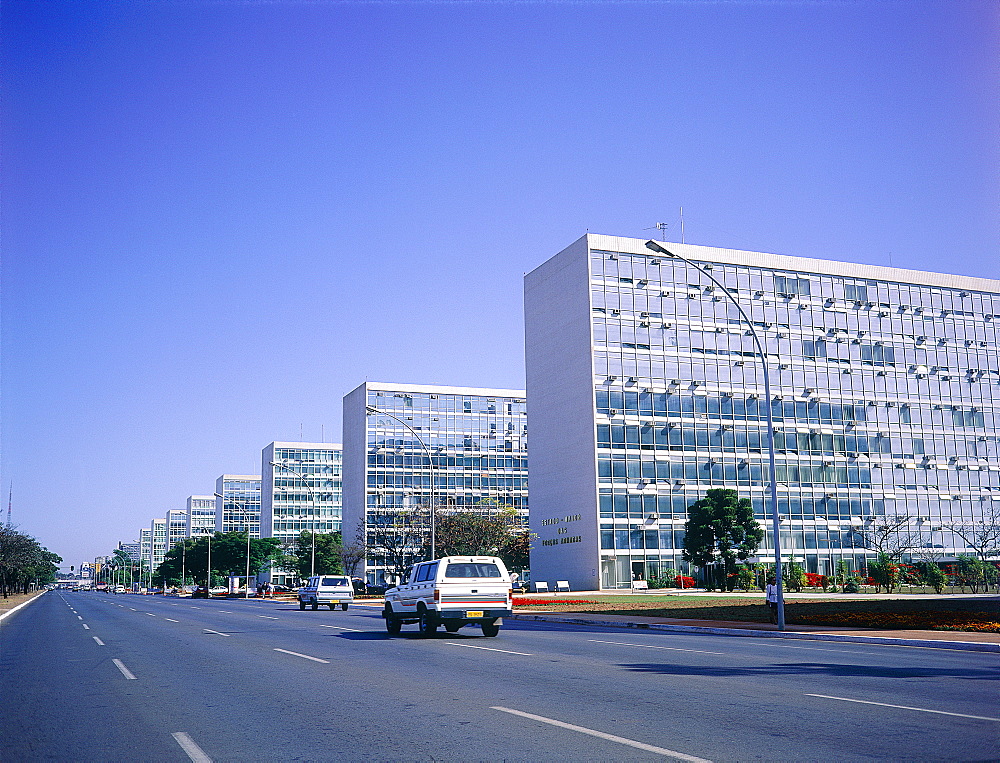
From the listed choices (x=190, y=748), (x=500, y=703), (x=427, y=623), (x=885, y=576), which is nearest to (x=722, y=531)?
(x=885, y=576)

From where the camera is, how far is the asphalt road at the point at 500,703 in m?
8.62

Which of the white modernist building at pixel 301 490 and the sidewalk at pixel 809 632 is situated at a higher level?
the white modernist building at pixel 301 490

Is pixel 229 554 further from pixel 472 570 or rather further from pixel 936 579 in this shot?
pixel 472 570

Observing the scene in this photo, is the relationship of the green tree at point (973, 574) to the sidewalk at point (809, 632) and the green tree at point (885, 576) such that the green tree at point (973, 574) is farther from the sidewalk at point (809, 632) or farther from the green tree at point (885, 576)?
the sidewalk at point (809, 632)

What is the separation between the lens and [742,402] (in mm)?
83062

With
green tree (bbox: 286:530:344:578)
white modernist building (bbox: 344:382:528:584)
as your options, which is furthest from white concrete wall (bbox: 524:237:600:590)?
green tree (bbox: 286:530:344:578)

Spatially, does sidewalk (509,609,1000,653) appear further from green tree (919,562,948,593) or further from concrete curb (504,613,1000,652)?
green tree (919,562,948,593)

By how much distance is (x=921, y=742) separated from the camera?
339 inches

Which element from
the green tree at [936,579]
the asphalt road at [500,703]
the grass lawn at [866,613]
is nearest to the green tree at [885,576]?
the green tree at [936,579]

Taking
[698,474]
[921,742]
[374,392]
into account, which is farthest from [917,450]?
[921,742]

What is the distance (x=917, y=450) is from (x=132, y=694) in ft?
286

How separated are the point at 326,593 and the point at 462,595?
3011cm

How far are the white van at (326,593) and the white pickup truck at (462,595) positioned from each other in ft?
92.6

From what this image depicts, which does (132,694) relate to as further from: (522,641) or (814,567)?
(814,567)
